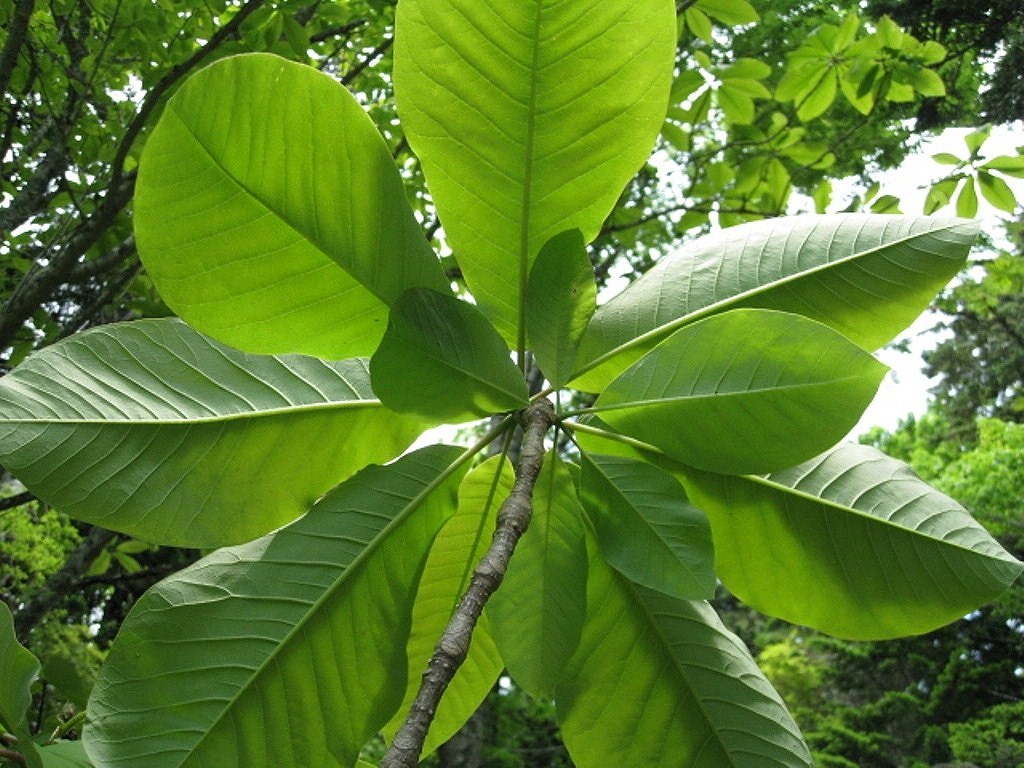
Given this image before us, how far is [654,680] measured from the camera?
36.9 inches

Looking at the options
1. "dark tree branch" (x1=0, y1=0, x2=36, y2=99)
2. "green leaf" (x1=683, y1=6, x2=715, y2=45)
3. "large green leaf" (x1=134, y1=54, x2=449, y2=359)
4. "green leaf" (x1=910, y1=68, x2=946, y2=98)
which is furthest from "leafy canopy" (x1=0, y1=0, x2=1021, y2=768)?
"green leaf" (x1=910, y1=68, x2=946, y2=98)

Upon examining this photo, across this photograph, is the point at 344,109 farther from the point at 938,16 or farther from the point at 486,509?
the point at 938,16

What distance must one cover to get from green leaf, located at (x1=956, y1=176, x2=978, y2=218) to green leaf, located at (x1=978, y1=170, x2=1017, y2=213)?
4cm

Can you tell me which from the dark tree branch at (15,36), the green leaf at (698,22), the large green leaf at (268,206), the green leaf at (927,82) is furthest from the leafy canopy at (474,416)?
the green leaf at (927,82)

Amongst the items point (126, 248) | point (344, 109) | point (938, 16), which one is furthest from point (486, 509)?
point (938, 16)

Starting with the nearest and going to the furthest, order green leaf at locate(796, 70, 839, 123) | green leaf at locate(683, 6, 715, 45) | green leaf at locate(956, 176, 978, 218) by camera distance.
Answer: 1. green leaf at locate(956, 176, 978, 218)
2. green leaf at locate(683, 6, 715, 45)
3. green leaf at locate(796, 70, 839, 123)

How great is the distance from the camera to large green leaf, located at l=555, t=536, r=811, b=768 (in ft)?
3.00

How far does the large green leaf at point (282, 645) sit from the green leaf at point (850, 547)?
32cm

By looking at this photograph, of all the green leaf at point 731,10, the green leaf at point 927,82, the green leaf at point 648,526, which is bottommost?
the green leaf at point 648,526

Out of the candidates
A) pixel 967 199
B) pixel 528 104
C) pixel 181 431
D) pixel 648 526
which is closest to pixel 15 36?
pixel 181 431

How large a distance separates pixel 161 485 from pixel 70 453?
86 mm

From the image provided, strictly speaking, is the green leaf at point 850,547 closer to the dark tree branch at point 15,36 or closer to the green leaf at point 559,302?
the green leaf at point 559,302

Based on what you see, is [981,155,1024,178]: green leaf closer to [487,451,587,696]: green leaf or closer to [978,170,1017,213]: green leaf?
[978,170,1017,213]: green leaf

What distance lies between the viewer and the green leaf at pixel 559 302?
0.82 m
